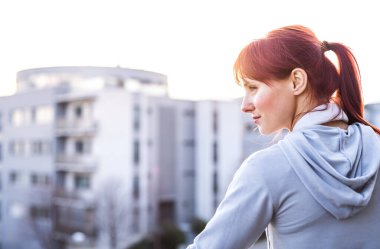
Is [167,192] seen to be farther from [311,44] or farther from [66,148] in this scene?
[311,44]

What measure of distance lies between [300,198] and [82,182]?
366 inches

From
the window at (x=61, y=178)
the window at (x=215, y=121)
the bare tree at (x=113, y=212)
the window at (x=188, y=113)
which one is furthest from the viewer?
the window at (x=188, y=113)

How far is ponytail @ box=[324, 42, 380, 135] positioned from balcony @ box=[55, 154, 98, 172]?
864cm

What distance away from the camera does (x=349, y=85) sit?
46 cm

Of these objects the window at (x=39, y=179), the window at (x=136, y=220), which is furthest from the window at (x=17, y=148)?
the window at (x=136, y=220)

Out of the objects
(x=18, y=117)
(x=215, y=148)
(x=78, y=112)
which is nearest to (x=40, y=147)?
(x=18, y=117)

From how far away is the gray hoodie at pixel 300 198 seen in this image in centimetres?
37

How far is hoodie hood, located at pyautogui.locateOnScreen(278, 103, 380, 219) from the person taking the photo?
1.21 ft

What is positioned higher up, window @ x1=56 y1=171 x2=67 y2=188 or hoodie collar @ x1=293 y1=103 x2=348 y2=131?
hoodie collar @ x1=293 y1=103 x2=348 y2=131

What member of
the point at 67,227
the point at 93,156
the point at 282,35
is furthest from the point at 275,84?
the point at 67,227

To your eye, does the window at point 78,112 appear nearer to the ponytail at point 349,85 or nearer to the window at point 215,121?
the window at point 215,121

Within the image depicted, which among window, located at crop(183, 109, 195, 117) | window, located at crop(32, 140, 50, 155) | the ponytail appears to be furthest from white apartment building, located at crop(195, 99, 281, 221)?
the ponytail

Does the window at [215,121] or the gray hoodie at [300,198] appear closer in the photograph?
the gray hoodie at [300,198]

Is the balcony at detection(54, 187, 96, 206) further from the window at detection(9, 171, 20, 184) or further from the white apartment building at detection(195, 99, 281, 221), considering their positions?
the white apartment building at detection(195, 99, 281, 221)
